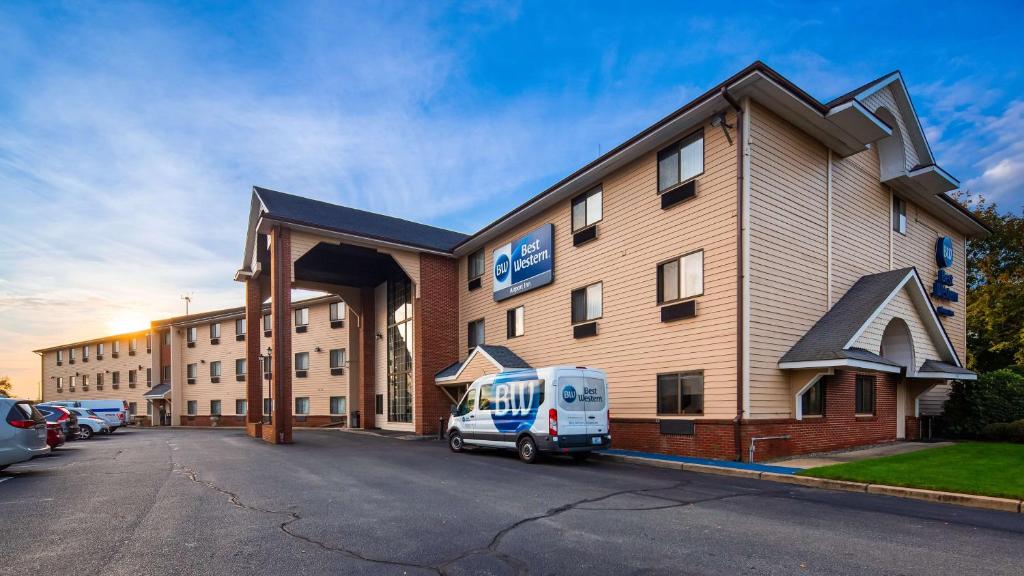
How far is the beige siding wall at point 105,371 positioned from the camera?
49.6 m

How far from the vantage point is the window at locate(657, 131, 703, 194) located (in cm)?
1498

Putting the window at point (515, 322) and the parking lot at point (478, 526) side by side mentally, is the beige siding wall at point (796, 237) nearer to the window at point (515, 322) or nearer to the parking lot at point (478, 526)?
the parking lot at point (478, 526)

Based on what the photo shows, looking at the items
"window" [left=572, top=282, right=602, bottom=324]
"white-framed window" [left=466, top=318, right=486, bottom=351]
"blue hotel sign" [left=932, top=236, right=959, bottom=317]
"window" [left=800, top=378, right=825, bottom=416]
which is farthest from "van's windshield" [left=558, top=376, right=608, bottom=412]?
"blue hotel sign" [left=932, top=236, right=959, bottom=317]

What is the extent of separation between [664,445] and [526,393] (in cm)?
390

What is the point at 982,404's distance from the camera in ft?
58.5

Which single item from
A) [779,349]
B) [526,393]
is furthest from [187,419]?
[779,349]

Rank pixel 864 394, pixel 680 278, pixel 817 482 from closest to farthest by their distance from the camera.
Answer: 1. pixel 817 482
2. pixel 680 278
3. pixel 864 394

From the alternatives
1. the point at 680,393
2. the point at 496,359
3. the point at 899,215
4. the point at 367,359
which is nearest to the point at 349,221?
the point at 367,359

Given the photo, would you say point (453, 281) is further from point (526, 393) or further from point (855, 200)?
point (855, 200)

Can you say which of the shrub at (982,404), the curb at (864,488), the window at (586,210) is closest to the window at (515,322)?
the window at (586,210)

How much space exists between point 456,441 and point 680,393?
6.62m

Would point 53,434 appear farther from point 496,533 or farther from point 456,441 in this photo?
point 496,533

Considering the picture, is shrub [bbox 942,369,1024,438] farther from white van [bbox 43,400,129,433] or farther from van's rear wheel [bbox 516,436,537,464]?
white van [bbox 43,400,129,433]

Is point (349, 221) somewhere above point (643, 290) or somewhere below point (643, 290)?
above
